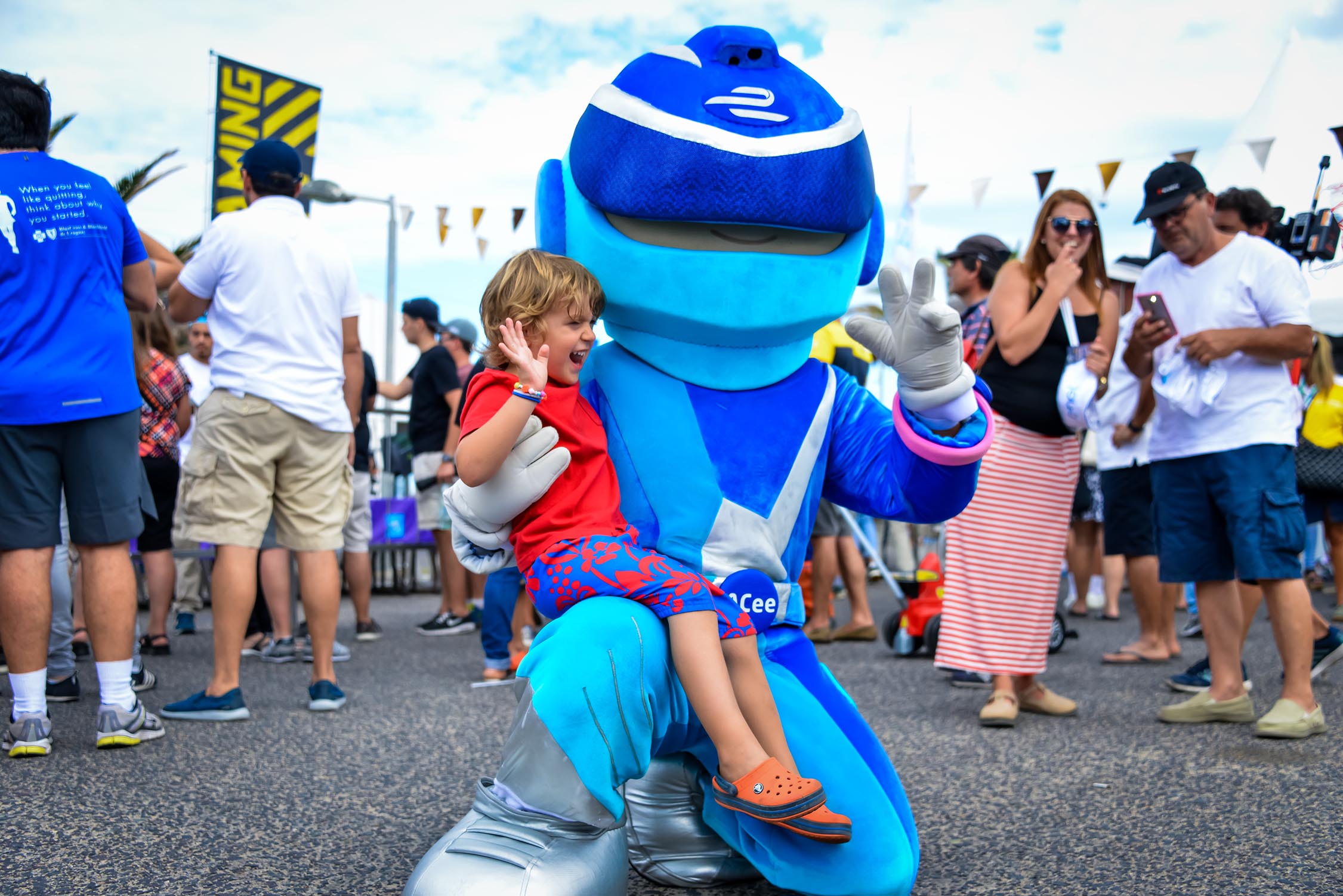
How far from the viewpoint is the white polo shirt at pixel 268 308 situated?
3.65m

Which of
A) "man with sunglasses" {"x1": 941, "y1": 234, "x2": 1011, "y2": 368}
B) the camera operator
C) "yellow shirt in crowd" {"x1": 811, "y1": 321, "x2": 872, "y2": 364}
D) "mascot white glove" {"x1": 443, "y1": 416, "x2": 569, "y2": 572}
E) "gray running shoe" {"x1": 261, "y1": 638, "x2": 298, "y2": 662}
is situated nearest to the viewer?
"mascot white glove" {"x1": 443, "y1": 416, "x2": 569, "y2": 572}

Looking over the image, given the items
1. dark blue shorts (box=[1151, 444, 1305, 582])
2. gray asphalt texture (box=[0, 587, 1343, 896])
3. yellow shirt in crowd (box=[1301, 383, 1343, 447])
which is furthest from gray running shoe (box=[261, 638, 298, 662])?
yellow shirt in crowd (box=[1301, 383, 1343, 447])

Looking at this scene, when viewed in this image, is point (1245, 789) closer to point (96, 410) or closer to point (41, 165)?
point (96, 410)

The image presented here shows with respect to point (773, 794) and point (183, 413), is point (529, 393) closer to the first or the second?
point (773, 794)

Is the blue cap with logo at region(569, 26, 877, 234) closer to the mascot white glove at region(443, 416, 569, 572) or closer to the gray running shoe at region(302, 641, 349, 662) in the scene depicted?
the mascot white glove at region(443, 416, 569, 572)

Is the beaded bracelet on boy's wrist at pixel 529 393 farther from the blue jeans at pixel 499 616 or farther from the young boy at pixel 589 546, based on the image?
the blue jeans at pixel 499 616

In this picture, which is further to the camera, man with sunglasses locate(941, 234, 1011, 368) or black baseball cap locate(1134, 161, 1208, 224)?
man with sunglasses locate(941, 234, 1011, 368)

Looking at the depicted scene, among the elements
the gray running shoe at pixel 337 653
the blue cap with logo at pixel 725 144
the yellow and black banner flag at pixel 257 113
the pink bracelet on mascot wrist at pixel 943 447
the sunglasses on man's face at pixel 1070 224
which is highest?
the yellow and black banner flag at pixel 257 113

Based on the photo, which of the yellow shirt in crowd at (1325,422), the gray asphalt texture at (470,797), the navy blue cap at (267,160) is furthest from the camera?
the yellow shirt in crowd at (1325,422)

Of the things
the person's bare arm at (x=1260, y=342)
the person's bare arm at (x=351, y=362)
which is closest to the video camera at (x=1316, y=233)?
the person's bare arm at (x=1260, y=342)

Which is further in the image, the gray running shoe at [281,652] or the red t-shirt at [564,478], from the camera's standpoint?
the gray running shoe at [281,652]

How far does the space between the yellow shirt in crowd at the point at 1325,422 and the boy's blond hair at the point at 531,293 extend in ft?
18.2

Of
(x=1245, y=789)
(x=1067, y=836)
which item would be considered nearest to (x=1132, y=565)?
(x=1245, y=789)

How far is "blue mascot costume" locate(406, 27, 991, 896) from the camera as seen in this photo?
6.17ft
